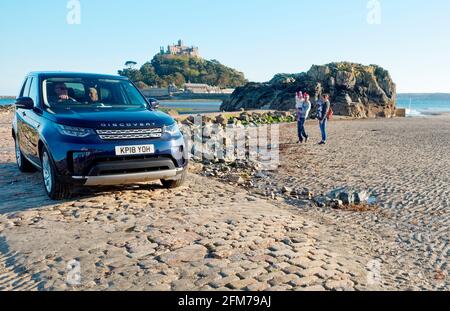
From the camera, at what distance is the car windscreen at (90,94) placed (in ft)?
22.7

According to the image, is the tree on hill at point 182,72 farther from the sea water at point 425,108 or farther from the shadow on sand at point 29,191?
the shadow on sand at point 29,191

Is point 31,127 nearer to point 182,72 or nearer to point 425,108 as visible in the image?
point 425,108

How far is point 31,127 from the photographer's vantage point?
23.2 feet

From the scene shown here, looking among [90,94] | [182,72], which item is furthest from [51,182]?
[182,72]

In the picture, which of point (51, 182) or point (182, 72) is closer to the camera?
point (51, 182)

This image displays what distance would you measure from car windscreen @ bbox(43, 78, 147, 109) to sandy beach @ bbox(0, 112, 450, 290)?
151cm

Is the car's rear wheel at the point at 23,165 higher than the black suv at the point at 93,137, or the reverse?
the black suv at the point at 93,137

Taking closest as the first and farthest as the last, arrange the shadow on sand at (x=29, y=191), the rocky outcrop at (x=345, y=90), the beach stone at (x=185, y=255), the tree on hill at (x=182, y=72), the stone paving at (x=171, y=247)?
the stone paving at (x=171, y=247) < the beach stone at (x=185, y=255) < the shadow on sand at (x=29, y=191) < the rocky outcrop at (x=345, y=90) < the tree on hill at (x=182, y=72)

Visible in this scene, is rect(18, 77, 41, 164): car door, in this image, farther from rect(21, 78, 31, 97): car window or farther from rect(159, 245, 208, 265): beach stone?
rect(159, 245, 208, 265): beach stone

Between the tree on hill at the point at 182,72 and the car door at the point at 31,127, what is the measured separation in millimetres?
157047

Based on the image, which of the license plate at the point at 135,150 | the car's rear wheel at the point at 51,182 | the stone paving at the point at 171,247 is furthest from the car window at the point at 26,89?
the license plate at the point at 135,150

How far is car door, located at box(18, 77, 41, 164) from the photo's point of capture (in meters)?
6.77

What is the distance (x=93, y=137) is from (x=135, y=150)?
60 centimetres

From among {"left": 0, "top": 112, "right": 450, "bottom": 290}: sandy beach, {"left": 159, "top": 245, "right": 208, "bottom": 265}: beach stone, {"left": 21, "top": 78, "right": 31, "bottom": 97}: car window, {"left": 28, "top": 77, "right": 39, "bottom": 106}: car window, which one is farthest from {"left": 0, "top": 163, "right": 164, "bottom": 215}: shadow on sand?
{"left": 159, "top": 245, "right": 208, "bottom": 265}: beach stone
